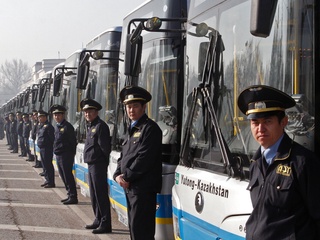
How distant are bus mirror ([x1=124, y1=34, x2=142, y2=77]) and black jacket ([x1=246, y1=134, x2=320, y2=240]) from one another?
2.93m

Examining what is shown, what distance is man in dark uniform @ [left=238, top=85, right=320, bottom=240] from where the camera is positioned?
295 cm

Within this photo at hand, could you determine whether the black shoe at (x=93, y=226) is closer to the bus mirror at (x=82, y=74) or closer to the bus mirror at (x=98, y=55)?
the bus mirror at (x=82, y=74)

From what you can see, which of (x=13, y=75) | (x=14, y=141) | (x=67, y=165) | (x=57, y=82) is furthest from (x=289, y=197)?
(x=13, y=75)

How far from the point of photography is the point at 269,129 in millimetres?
3168

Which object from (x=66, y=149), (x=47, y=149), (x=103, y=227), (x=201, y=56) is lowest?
(x=103, y=227)

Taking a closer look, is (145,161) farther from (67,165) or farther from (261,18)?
(67,165)

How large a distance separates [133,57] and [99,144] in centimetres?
204

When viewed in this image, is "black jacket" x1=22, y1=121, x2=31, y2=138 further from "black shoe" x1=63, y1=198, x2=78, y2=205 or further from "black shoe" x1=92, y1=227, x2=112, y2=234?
"black shoe" x1=92, y1=227, x2=112, y2=234

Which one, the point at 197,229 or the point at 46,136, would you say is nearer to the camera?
the point at 197,229

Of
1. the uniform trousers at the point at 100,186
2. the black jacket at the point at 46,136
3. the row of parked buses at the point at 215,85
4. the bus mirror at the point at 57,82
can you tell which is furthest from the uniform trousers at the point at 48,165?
the row of parked buses at the point at 215,85

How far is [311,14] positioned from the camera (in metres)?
3.44

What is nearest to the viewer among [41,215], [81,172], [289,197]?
[289,197]

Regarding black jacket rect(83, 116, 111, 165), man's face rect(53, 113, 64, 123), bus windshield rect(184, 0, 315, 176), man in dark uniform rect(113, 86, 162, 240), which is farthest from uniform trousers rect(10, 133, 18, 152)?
bus windshield rect(184, 0, 315, 176)

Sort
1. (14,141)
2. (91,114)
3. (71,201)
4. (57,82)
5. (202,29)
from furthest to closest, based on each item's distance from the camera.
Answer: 1. (14,141)
2. (57,82)
3. (71,201)
4. (91,114)
5. (202,29)
